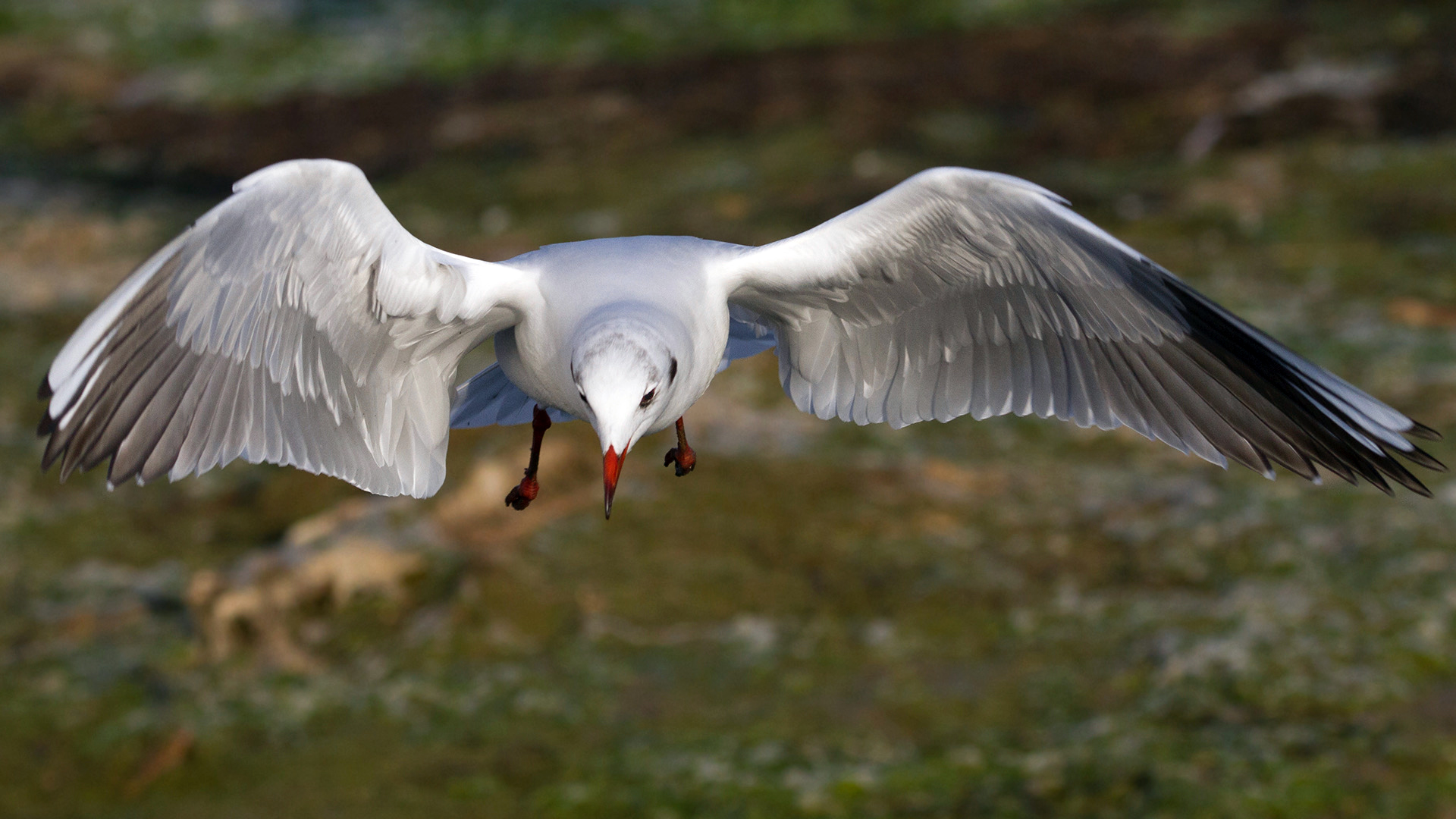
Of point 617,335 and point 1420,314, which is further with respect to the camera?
point 1420,314

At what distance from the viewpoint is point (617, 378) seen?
14.2 ft

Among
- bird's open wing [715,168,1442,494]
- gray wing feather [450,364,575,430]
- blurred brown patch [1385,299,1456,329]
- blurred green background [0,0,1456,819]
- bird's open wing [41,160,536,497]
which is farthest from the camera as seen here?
blurred brown patch [1385,299,1456,329]

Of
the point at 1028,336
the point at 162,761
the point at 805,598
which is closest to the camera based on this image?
the point at 1028,336

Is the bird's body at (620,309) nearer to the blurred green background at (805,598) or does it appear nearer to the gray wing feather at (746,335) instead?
the gray wing feather at (746,335)

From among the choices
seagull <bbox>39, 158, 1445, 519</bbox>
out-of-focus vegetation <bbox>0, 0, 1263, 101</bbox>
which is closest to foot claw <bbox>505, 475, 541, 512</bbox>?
seagull <bbox>39, 158, 1445, 519</bbox>

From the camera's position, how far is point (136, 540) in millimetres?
13133

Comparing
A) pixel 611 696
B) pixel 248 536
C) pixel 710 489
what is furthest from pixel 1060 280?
pixel 248 536

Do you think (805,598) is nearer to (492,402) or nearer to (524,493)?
(492,402)

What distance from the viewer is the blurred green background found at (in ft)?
33.1

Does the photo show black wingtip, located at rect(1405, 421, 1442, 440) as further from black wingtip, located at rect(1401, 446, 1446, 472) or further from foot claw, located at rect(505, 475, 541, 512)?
foot claw, located at rect(505, 475, 541, 512)

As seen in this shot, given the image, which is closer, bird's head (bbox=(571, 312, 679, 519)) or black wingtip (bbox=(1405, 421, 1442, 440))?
bird's head (bbox=(571, 312, 679, 519))

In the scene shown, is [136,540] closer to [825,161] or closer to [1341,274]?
[825,161]

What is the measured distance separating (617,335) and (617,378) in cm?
14

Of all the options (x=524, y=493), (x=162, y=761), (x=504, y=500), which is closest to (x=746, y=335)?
(x=524, y=493)
